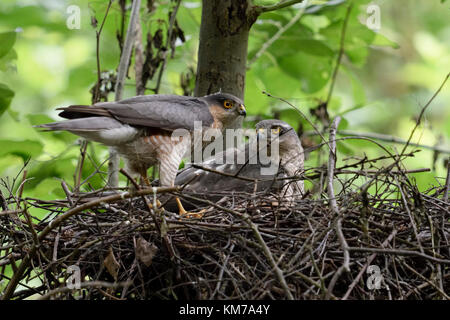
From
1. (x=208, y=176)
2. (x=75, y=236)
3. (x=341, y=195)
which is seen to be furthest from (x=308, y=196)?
(x=75, y=236)

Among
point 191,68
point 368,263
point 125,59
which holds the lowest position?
point 368,263

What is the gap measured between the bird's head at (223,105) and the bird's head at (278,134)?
12.0 inches

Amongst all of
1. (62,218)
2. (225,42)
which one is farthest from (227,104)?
(62,218)

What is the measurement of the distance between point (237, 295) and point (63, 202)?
140 centimetres

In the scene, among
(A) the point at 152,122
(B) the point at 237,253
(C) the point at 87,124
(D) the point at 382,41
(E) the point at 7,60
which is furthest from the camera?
(D) the point at 382,41

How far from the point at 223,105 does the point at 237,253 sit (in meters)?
1.68

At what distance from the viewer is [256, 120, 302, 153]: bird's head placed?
4582 millimetres

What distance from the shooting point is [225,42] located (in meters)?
4.43

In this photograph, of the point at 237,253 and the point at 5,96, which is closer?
the point at 237,253

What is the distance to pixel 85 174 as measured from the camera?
4.73m

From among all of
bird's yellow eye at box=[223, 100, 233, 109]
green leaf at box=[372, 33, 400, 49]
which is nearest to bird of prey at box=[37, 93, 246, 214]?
bird's yellow eye at box=[223, 100, 233, 109]

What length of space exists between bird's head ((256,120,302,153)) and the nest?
125 cm

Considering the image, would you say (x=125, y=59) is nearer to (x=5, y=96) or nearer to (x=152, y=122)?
(x=152, y=122)
